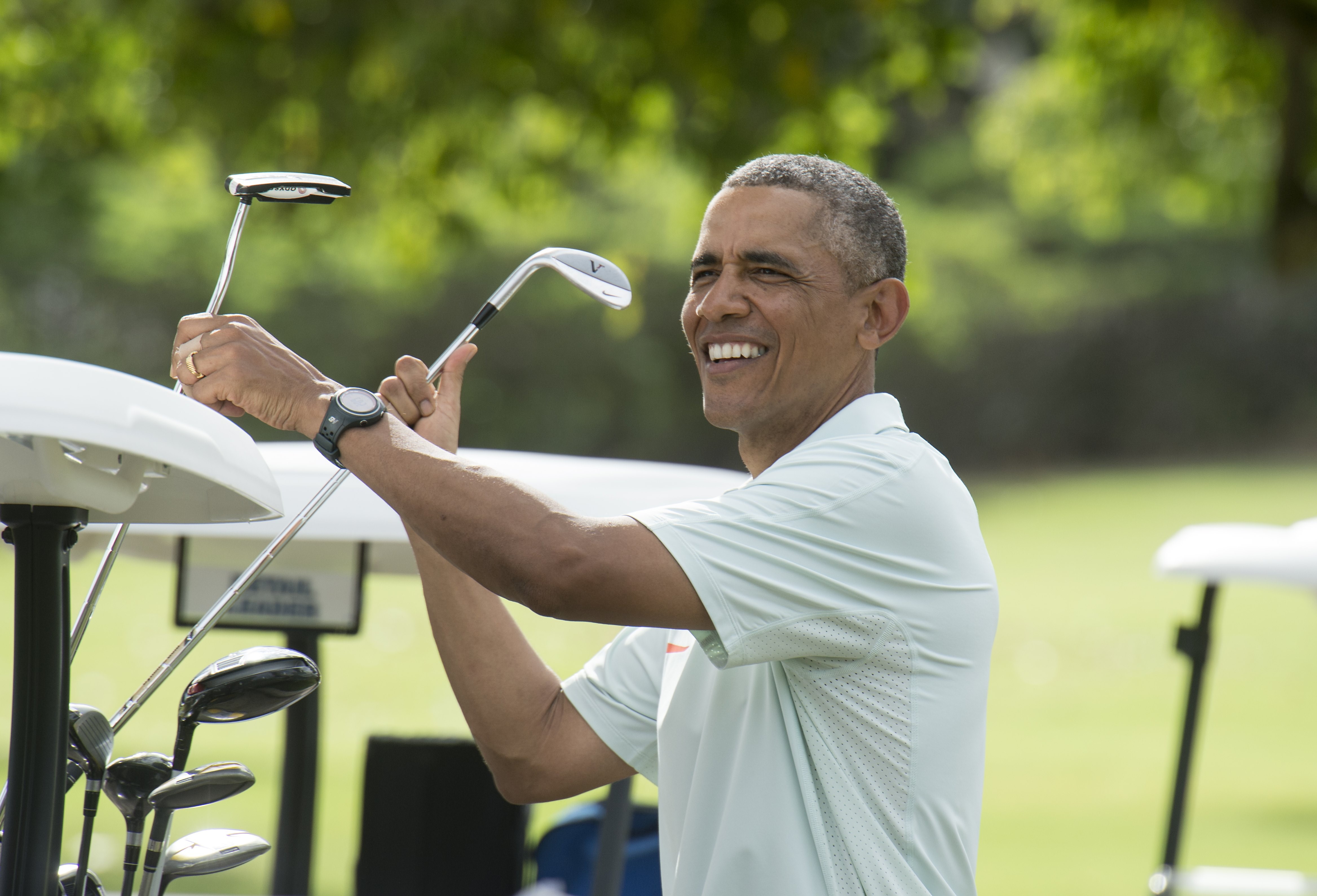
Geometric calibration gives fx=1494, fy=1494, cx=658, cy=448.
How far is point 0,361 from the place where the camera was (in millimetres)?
1255

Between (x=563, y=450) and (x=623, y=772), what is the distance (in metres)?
16.2

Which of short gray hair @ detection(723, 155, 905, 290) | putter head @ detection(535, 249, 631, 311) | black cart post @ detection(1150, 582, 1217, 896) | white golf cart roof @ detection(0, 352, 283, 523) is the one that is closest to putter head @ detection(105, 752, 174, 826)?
white golf cart roof @ detection(0, 352, 283, 523)

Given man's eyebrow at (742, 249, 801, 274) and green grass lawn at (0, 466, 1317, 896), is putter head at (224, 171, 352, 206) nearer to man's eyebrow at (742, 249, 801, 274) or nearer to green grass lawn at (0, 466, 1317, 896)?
man's eyebrow at (742, 249, 801, 274)

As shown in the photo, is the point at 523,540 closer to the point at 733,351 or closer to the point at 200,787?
the point at 200,787

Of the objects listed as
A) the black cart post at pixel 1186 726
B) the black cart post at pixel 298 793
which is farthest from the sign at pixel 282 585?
the black cart post at pixel 1186 726

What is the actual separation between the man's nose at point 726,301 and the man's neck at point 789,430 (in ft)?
0.51

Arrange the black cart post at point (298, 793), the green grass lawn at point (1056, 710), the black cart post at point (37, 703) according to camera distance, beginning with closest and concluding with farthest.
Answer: the black cart post at point (37, 703)
the black cart post at point (298, 793)
the green grass lawn at point (1056, 710)

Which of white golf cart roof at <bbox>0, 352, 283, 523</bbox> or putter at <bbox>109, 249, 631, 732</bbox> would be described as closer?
white golf cart roof at <bbox>0, 352, 283, 523</bbox>

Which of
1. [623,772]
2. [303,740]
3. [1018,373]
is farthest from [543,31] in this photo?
[1018,373]

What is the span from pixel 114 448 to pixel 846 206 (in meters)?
1.08

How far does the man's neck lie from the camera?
2037 mm

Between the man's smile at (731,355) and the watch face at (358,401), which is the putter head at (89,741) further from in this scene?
the man's smile at (731,355)

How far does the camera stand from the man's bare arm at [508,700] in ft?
6.51

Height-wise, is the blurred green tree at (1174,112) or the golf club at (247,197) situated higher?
the blurred green tree at (1174,112)
